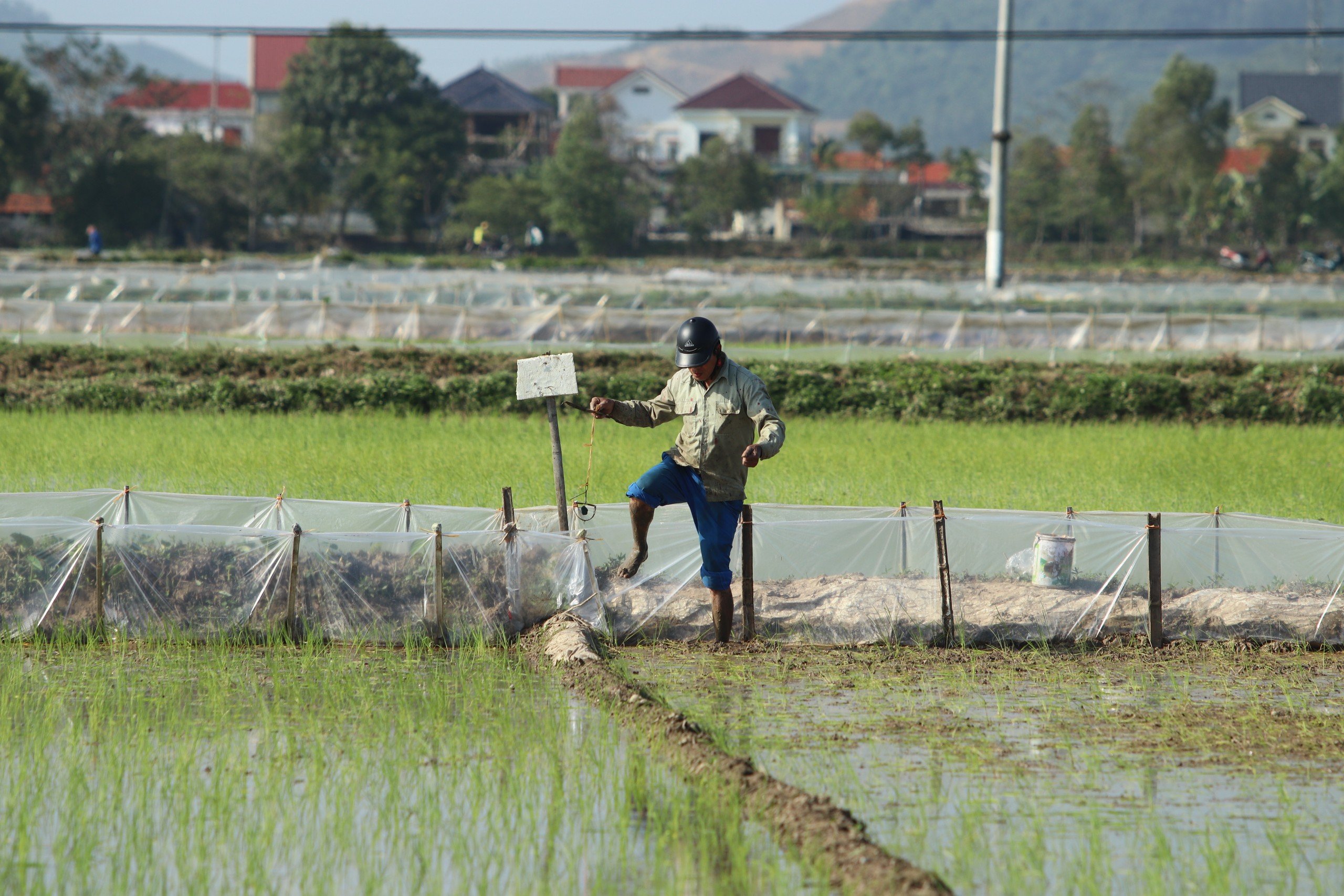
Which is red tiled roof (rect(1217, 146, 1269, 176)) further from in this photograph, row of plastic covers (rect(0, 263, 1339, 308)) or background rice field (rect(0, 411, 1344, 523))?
background rice field (rect(0, 411, 1344, 523))

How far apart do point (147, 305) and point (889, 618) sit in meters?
15.7

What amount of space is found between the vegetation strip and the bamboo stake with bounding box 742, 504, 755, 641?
747mm

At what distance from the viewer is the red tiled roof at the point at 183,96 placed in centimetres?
5331

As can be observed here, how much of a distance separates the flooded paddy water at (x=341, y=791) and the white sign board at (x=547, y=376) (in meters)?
1.28

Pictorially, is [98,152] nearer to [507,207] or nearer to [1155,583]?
[507,207]

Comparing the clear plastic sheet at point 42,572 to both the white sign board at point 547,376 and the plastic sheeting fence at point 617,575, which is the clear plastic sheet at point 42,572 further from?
the white sign board at point 547,376

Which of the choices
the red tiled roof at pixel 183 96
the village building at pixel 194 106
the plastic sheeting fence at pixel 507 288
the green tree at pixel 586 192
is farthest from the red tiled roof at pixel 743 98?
the plastic sheeting fence at pixel 507 288

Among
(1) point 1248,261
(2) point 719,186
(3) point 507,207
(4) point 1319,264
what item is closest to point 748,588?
(4) point 1319,264

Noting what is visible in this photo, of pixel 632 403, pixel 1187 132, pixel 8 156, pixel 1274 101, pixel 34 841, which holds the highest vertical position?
pixel 1274 101

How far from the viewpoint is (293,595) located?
20.0 feet

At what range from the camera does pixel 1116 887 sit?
3.65 m

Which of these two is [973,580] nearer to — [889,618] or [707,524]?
[889,618]

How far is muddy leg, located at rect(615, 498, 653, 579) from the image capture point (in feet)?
19.2

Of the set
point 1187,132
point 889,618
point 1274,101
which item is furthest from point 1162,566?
point 1274,101
